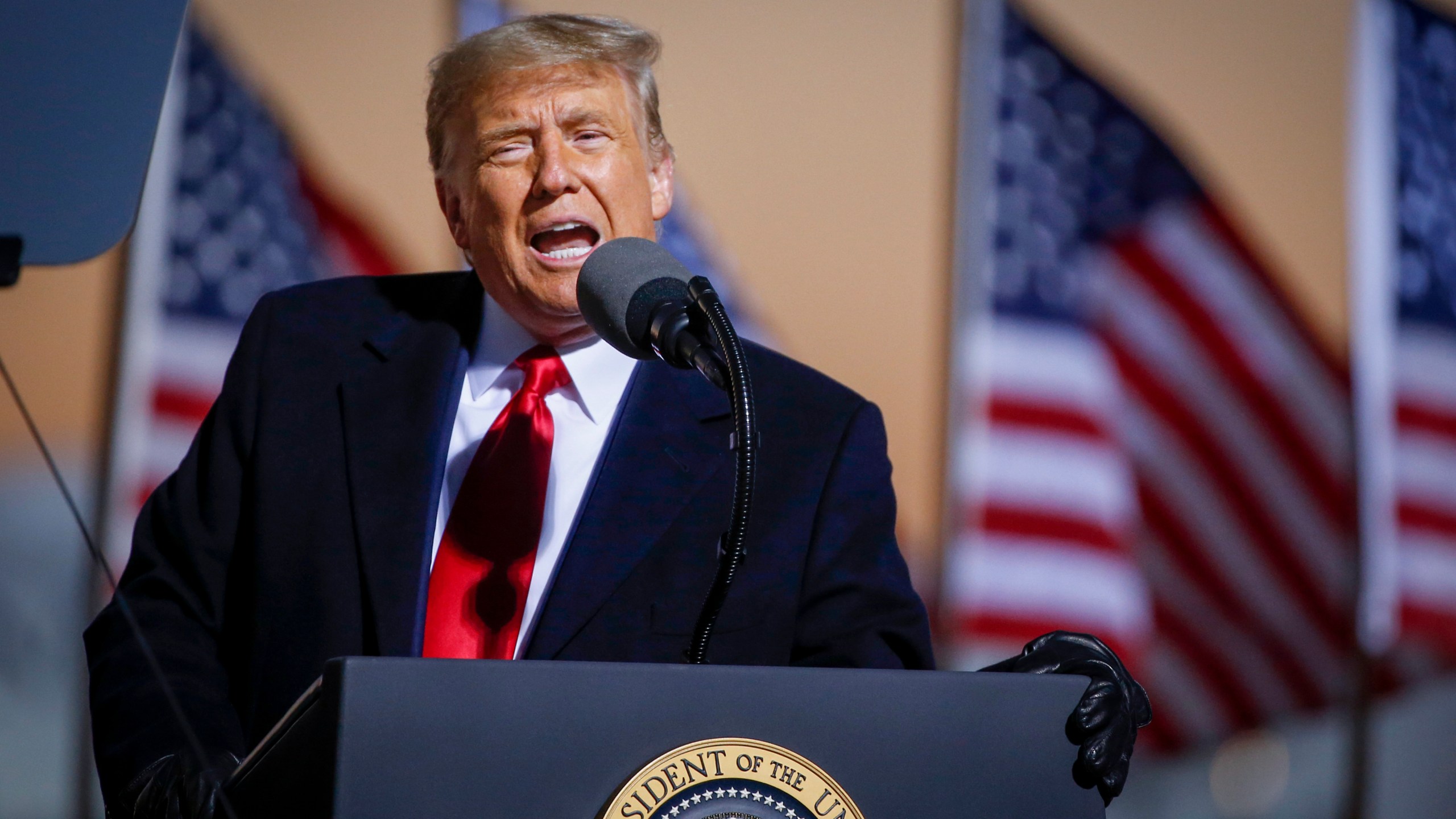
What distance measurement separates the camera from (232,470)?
131cm

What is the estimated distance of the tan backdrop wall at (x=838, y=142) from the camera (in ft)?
11.0

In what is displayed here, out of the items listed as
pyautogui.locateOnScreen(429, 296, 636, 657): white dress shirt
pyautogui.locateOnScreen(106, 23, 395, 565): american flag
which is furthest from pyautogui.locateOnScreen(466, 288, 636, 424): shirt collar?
pyautogui.locateOnScreen(106, 23, 395, 565): american flag

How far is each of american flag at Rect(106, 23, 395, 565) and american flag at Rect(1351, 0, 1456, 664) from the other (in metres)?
2.70

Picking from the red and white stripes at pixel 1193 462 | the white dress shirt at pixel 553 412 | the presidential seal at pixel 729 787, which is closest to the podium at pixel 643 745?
the presidential seal at pixel 729 787

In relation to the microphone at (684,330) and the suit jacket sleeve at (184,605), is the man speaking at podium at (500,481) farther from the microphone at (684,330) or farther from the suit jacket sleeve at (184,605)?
the microphone at (684,330)

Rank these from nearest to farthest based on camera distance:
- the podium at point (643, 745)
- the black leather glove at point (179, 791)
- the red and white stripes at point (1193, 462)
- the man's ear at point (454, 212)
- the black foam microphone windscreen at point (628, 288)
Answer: the podium at point (643, 745) → the black leather glove at point (179, 791) → the black foam microphone windscreen at point (628, 288) → the man's ear at point (454, 212) → the red and white stripes at point (1193, 462)

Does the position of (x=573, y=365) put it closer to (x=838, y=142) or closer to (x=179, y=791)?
(x=179, y=791)

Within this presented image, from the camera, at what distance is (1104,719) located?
871mm

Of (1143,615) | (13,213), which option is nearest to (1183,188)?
(1143,615)

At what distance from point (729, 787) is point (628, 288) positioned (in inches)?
14.0

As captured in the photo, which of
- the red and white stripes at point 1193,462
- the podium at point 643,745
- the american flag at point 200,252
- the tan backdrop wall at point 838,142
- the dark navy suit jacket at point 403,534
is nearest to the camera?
the podium at point 643,745

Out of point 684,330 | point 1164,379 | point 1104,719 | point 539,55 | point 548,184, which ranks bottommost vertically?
point 1164,379

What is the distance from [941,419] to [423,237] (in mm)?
1370

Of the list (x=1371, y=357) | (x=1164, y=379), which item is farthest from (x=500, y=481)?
(x=1371, y=357)
